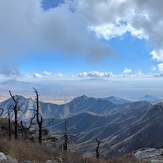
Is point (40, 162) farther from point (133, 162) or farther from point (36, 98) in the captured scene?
point (36, 98)

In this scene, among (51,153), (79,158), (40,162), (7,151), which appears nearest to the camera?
(40,162)

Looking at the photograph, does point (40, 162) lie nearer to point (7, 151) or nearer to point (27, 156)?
point (27, 156)

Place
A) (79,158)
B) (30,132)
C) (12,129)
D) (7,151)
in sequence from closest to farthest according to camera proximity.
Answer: (7,151), (79,158), (12,129), (30,132)

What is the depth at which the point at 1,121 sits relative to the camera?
2056 inches

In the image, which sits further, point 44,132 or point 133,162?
point 44,132

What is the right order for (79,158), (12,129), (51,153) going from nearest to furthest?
(79,158)
(51,153)
(12,129)

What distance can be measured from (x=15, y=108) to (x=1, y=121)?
15700 millimetres

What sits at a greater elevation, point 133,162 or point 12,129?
point 133,162

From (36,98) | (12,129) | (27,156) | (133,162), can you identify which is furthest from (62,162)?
(12,129)

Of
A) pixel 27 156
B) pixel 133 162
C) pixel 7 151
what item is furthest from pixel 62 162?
pixel 133 162

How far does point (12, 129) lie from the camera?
49562mm

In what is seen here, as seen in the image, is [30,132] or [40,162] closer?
[40,162]

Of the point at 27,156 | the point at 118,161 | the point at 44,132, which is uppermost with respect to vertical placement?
the point at 27,156

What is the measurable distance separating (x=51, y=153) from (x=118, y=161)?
434 cm
